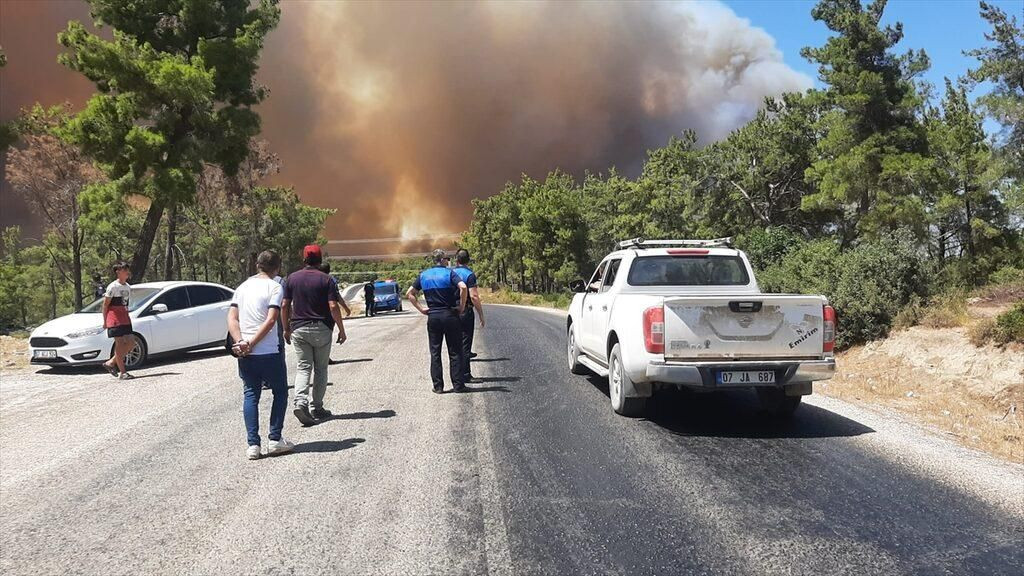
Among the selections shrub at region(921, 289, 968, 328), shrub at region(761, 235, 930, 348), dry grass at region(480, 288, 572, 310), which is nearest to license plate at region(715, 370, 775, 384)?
shrub at region(921, 289, 968, 328)

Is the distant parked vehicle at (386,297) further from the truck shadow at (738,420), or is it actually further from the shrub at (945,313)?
the truck shadow at (738,420)

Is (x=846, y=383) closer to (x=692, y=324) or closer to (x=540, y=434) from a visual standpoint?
(x=692, y=324)

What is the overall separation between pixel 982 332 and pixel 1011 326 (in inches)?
21.4

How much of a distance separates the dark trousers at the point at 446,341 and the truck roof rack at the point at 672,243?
2.68m

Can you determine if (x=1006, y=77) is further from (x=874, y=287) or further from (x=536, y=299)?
(x=536, y=299)

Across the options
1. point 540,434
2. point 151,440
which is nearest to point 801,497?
point 540,434

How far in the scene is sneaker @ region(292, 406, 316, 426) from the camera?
6980mm

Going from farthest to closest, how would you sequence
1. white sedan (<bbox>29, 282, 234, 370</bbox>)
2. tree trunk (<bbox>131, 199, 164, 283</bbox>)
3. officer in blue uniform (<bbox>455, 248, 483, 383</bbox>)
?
tree trunk (<bbox>131, 199, 164, 283</bbox>), white sedan (<bbox>29, 282, 234, 370</bbox>), officer in blue uniform (<bbox>455, 248, 483, 383</bbox>)

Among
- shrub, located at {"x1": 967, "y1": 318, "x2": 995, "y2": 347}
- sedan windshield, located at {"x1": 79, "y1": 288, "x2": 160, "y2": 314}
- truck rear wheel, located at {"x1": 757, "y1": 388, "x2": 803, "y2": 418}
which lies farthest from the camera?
sedan windshield, located at {"x1": 79, "y1": 288, "x2": 160, "y2": 314}

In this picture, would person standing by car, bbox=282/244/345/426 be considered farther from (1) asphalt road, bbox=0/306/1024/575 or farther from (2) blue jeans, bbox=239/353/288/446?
(2) blue jeans, bbox=239/353/288/446

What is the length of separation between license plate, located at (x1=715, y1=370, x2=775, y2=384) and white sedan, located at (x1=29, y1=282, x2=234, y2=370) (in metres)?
10.8

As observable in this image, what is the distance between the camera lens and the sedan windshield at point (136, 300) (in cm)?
1270

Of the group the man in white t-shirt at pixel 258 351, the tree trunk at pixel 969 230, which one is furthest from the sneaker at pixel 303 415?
the tree trunk at pixel 969 230

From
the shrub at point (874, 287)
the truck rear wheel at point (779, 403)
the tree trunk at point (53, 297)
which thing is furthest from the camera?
the tree trunk at point (53, 297)
